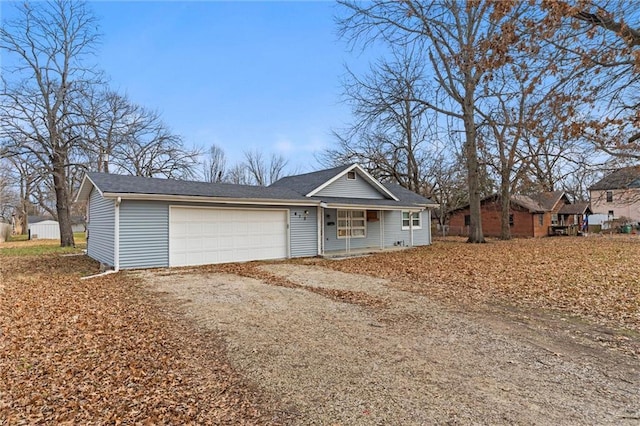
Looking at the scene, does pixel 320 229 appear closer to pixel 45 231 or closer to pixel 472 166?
pixel 472 166

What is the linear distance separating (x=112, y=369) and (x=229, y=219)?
28.5ft

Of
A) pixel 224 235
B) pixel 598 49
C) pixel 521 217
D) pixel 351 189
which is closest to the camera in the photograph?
pixel 598 49

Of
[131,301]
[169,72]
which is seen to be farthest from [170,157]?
[131,301]

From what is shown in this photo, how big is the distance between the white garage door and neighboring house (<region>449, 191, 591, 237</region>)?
790 inches

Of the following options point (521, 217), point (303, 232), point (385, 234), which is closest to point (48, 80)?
point (303, 232)

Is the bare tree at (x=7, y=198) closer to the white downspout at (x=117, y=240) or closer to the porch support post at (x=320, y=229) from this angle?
the white downspout at (x=117, y=240)

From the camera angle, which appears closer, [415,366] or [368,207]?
[415,366]

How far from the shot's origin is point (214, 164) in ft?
136

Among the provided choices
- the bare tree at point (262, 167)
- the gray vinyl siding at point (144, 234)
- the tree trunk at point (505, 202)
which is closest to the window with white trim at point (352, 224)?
the gray vinyl siding at point (144, 234)

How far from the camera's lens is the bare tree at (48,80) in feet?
56.4

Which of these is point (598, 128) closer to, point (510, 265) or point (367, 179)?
point (510, 265)

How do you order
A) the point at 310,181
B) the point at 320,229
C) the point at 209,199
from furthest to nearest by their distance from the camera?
the point at 310,181
the point at 320,229
the point at 209,199

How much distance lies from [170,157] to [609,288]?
2685 centimetres

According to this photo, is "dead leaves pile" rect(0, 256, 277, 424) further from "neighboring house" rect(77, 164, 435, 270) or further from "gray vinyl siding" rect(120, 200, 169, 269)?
"neighboring house" rect(77, 164, 435, 270)
